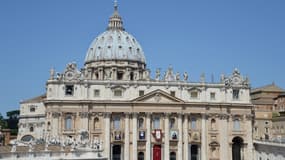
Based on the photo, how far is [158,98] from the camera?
6906 centimetres

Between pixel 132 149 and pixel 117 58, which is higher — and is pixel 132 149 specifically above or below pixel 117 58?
below

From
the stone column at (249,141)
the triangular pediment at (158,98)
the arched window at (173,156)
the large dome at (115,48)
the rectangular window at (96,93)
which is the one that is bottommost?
the arched window at (173,156)

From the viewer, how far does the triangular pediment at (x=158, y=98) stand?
6850cm

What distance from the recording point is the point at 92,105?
6719cm

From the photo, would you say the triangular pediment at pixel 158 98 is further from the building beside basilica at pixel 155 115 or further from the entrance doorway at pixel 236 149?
the entrance doorway at pixel 236 149

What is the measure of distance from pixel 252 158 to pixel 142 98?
19.2 metres

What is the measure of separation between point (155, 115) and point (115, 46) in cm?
2538

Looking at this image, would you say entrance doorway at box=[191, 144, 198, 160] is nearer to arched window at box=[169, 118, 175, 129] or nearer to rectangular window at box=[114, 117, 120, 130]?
arched window at box=[169, 118, 175, 129]

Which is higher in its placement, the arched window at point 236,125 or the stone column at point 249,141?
the arched window at point 236,125

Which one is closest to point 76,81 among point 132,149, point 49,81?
point 49,81

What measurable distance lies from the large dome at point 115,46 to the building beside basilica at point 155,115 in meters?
19.6

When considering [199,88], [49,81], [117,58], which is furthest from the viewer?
[117,58]

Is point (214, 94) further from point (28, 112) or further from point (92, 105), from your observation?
point (28, 112)

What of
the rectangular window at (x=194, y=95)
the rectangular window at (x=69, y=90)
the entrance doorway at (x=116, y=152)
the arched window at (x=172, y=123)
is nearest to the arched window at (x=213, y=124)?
the rectangular window at (x=194, y=95)
